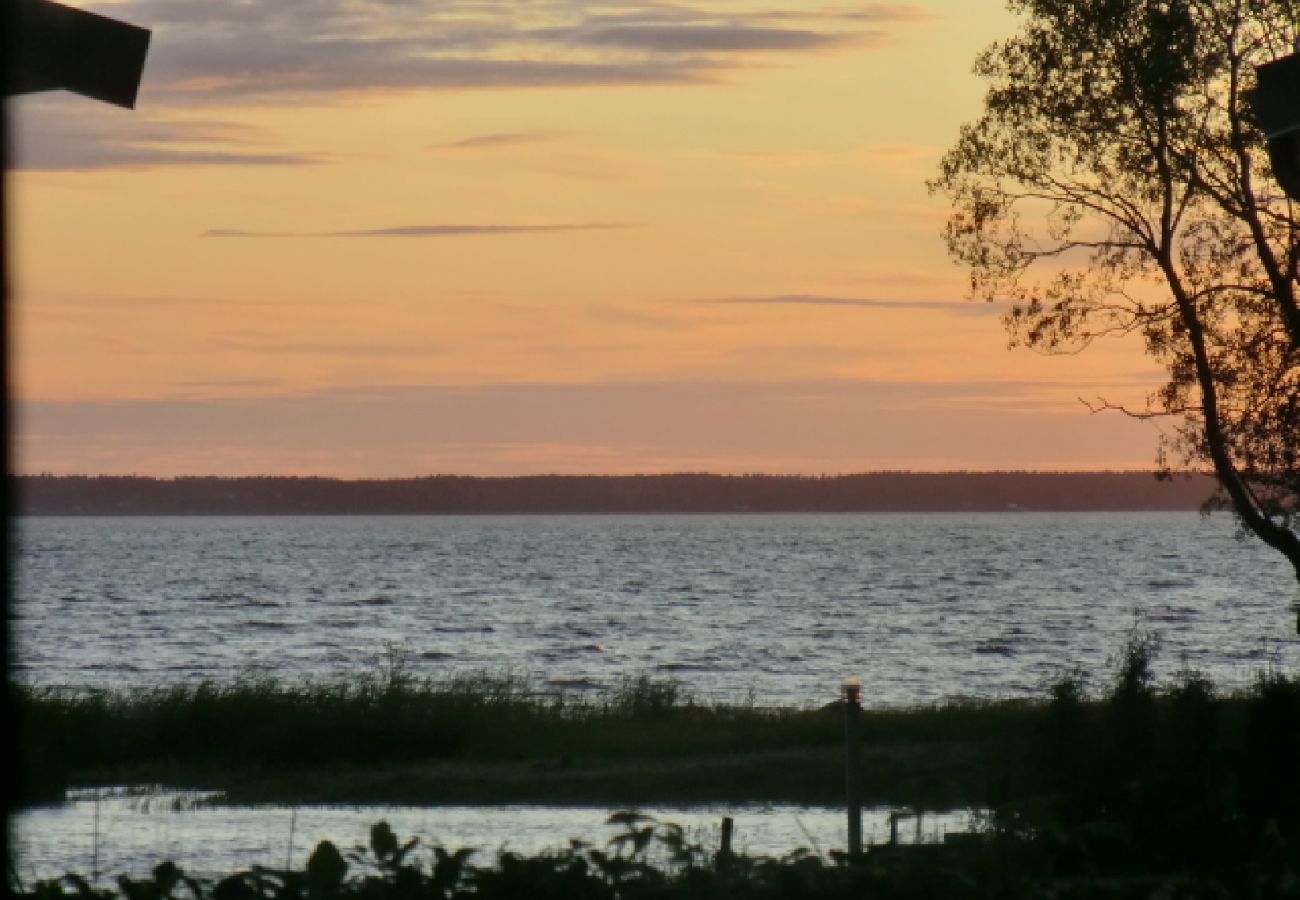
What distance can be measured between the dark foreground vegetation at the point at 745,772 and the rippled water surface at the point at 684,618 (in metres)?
2.06

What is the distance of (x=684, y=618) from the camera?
68.5 m

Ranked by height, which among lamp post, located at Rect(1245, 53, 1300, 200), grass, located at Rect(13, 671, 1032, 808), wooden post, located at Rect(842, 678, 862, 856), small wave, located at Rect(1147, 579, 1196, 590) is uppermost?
small wave, located at Rect(1147, 579, 1196, 590)

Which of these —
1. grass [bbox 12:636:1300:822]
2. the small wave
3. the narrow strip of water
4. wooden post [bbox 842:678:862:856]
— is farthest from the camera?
the small wave

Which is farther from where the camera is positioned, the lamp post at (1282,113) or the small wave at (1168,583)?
the small wave at (1168,583)

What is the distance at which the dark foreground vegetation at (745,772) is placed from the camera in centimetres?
545

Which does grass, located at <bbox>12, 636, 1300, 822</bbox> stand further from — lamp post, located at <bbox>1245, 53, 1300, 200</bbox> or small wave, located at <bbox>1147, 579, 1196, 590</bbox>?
small wave, located at <bbox>1147, 579, 1196, 590</bbox>

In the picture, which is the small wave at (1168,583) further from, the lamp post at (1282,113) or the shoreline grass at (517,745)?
the lamp post at (1282,113)

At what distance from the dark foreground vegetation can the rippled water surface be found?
2.06 meters

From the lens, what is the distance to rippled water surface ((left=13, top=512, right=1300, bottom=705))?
46.8 m

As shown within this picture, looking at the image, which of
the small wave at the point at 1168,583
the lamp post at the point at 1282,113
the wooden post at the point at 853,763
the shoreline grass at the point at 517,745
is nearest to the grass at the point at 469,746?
the shoreline grass at the point at 517,745

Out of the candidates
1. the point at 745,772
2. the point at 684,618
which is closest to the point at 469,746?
the point at 745,772

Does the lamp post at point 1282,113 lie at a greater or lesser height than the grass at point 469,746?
greater

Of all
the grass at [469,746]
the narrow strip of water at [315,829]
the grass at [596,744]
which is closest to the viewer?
the narrow strip of water at [315,829]

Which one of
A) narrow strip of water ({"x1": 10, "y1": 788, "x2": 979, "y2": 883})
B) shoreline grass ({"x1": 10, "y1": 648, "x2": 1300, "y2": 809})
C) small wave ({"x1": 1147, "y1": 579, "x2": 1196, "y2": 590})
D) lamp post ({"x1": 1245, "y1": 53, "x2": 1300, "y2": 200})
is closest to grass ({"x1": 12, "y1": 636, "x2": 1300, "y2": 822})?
shoreline grass ({"x1": 10, "y1": 648, "x2": 1300, "y2": 809})
